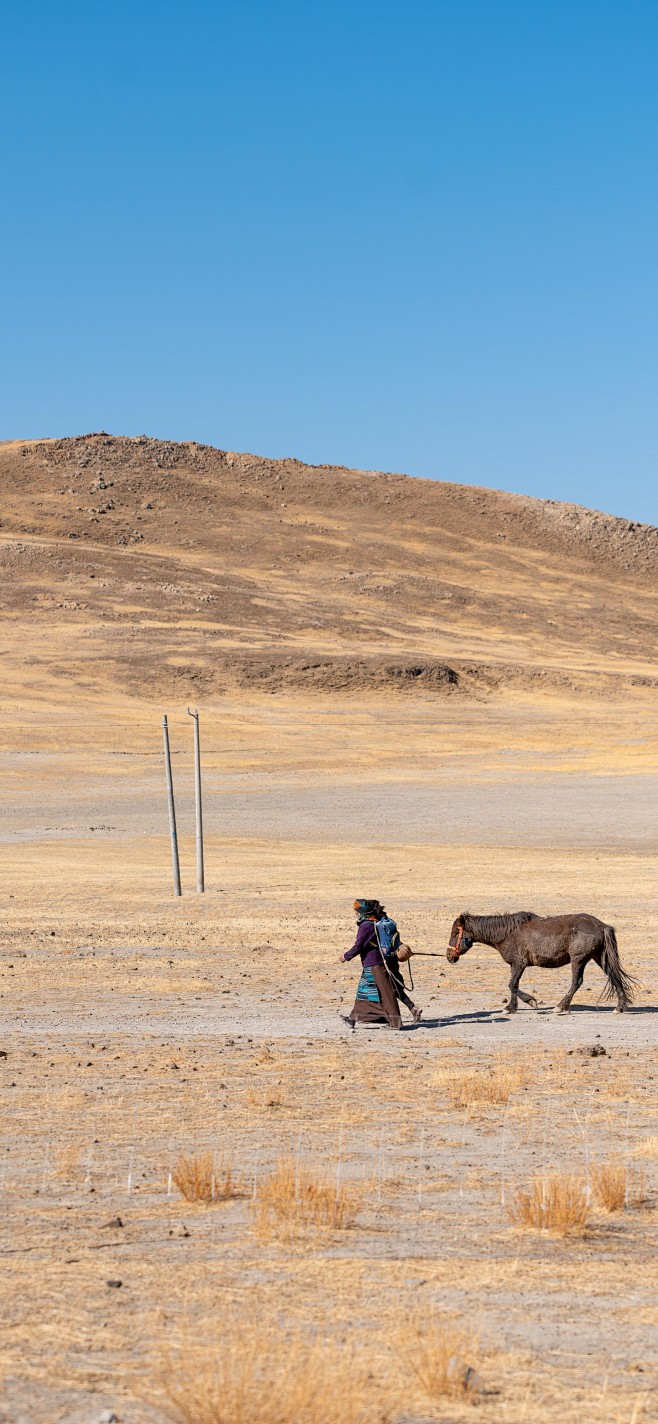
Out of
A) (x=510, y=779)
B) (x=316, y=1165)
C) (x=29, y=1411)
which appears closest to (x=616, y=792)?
(x=510, y=779)

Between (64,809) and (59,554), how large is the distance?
2763 inches

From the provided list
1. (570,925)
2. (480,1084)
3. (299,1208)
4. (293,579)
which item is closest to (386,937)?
(570,925)

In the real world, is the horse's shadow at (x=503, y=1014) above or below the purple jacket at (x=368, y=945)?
below

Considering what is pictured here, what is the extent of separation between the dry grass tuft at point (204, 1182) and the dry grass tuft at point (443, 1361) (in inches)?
98.5

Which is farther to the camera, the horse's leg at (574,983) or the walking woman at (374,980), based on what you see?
the horse's leg at (574,983)

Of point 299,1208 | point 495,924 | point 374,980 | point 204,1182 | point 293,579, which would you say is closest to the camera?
point 299,1208

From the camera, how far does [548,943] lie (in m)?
15.6

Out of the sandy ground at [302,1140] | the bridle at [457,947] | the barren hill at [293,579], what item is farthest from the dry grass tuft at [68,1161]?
the barren hill at [293,579]

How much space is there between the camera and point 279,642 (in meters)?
91.8

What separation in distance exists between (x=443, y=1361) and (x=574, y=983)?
413 inches

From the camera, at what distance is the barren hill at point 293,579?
279 ft

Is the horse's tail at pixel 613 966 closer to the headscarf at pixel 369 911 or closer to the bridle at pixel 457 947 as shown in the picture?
the bridle at pixel 457 947

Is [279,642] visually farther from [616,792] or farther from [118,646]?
[616,792]

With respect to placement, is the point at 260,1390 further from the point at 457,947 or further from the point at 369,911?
the point at 457,947
